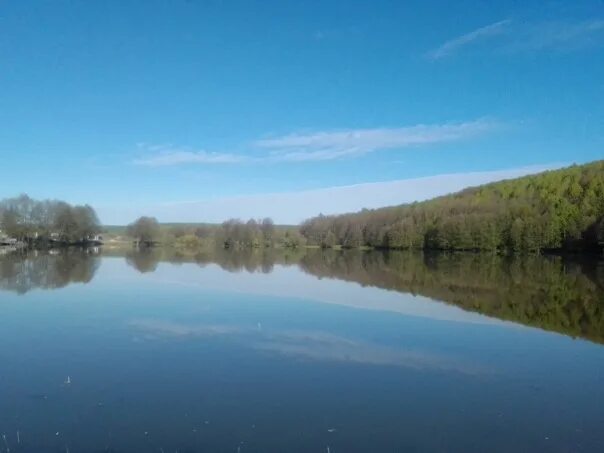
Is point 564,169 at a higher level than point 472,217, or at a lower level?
higher

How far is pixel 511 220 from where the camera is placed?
292 feet

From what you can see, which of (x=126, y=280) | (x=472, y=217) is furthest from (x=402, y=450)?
(x=472, y=217)

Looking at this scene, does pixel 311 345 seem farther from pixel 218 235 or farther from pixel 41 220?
pixel 218 235

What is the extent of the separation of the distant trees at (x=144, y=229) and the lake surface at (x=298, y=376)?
10839 cm

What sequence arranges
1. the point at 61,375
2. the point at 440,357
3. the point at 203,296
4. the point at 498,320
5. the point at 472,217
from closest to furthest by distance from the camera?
1. the point at 61,375
2. the point at 440,357
3. the point at 498,320
4. the point at 203,296
5. the point at 472,217

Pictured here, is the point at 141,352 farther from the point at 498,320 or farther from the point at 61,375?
the point at 498,320

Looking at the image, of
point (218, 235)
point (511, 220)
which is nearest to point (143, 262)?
point (511, 220)

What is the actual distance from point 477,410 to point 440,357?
4.25 meters

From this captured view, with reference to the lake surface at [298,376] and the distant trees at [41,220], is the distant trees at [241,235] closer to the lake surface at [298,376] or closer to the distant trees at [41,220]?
the distant trees at [41,220]

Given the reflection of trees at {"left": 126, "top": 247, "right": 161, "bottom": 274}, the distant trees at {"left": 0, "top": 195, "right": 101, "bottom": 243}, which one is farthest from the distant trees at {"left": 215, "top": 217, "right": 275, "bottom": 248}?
the reflection of trees at {"left": 126, "top": 247, "right": 161, "bottom": 274}

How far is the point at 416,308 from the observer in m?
23.5

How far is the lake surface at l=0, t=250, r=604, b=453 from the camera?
865 centimetres

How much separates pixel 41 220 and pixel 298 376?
106 m

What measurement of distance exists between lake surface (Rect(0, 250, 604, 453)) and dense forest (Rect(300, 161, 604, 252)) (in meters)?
61.3
